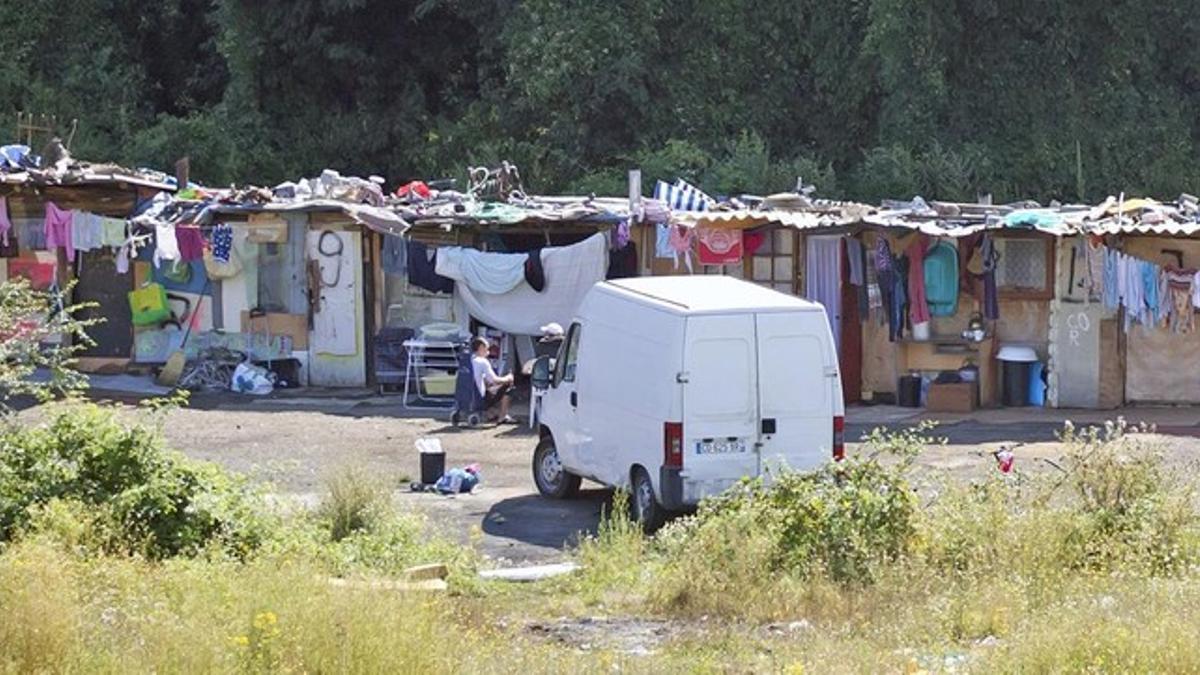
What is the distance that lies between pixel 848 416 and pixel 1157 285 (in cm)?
421

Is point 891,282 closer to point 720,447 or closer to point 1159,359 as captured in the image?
point 1159,359

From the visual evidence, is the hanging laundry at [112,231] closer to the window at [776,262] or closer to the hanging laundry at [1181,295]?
the window at [776,262]

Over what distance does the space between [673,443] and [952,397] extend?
953cm

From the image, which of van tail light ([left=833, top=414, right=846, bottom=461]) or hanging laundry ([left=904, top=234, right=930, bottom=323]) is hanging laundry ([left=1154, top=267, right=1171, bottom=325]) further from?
van tail light ([left=833, top=414, right=846, bottom=461])

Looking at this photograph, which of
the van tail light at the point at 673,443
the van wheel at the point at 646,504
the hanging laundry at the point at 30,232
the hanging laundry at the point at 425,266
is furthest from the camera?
the hanging laundry at the point at 30,232

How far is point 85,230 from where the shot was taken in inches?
1089

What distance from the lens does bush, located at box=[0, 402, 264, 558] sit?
540 inches

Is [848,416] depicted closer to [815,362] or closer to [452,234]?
[452,234]

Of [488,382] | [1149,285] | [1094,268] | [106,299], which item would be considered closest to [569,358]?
[488,382]

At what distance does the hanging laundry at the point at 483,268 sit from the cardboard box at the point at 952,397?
5774 millimetres

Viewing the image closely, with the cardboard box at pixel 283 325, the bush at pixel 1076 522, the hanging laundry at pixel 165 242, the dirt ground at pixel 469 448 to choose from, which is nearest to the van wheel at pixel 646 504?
the dirt ground at pixel 469 448

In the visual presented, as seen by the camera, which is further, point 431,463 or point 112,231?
point 112,231

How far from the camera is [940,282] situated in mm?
24953

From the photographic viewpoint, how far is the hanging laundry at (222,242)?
88.8 ft
